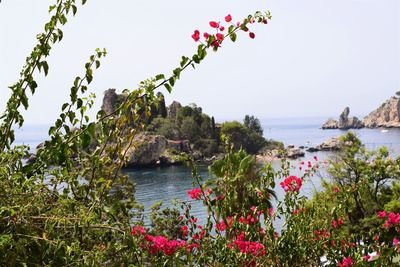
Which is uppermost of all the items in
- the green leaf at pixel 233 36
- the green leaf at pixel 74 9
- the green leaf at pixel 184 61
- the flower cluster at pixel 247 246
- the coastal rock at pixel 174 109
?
the coastal rock at pixel 174 109

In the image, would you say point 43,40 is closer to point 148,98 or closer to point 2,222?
point 148,98

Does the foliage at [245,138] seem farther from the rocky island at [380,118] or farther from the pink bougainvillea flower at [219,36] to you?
the pink bougainvillea flower at [219,36]

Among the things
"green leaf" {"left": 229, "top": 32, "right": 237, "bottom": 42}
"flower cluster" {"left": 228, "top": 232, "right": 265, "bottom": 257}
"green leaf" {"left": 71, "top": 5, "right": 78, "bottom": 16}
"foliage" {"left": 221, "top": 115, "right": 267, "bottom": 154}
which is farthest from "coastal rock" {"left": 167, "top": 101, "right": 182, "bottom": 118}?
"green leaf" {"left": 71, "top": 5, "right": 78, "bottom": 16}

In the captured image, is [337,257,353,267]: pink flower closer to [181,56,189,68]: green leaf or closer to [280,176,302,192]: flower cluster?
[280,176,302,192]: flower cluster

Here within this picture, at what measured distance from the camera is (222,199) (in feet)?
15.9

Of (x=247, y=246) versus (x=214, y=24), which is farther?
(x=247, y=246)

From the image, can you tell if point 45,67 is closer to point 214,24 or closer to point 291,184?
point 214,24

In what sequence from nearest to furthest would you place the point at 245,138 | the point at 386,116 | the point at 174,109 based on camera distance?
the point at 245,138 → the point at 174,109 → the point at 386,116

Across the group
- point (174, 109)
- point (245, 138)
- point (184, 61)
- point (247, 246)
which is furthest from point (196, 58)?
point (174, 109)

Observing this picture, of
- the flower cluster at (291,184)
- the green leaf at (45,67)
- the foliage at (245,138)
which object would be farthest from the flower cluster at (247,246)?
the foliage at (245,138)

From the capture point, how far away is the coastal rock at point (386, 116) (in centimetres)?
16225

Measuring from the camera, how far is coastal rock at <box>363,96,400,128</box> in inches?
6388

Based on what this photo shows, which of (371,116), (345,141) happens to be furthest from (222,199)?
(371,116)

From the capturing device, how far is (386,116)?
173m
